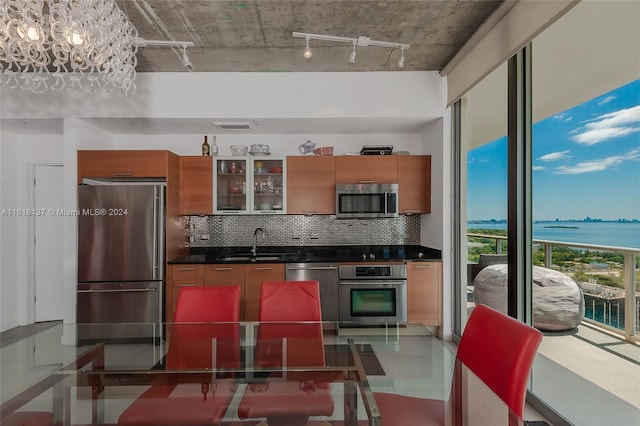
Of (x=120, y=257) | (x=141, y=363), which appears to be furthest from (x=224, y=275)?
(x=141, y=363)

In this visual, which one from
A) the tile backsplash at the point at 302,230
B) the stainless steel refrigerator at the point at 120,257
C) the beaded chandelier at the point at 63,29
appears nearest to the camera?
the beaded chandelier at the point at 63,29

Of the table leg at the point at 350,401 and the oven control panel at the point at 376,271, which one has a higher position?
the oven control panel at the point at 376,271

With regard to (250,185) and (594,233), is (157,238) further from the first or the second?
(594,233)

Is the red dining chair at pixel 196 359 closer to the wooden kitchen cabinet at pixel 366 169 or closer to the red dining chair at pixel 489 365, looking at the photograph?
the red dining chair at pixel 489 365

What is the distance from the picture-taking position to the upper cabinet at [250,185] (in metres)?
4.03

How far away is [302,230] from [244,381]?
290 centimetres

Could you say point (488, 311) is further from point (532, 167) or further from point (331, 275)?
point (331, 275)


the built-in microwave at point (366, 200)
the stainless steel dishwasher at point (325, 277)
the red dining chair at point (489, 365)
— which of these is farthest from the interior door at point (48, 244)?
the red dining chair at point (489, 365)

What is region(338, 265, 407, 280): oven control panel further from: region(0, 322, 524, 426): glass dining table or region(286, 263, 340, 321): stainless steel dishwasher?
region(0, 322, 524, 426): glass dining table

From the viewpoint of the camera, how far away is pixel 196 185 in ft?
13.1

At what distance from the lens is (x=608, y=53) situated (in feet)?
7.20

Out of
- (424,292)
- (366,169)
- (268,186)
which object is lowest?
(424,292)

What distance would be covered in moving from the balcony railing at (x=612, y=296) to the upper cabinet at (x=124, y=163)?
11.7 feet

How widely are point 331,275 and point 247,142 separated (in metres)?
1.99
